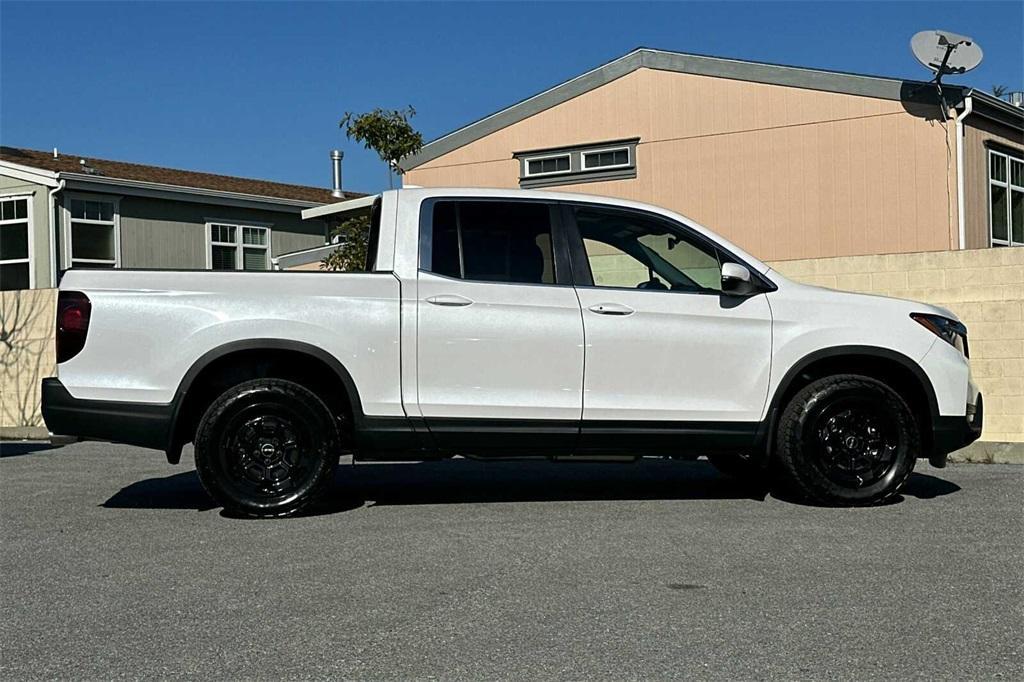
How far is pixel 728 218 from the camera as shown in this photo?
1694 centimetres

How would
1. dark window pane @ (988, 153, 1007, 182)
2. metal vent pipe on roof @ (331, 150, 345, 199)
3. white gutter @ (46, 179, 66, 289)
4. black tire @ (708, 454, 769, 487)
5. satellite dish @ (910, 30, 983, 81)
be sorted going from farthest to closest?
metal vent pipe on roof @ (331, 150, 345, 199) < white gutter @ (46, 179, 66, 289) < dark window pane @ (988, 153, 1007, 182) < satellite dish @ (910, 30, 983, 81) < black tire @ (708, 454, 769, 487)

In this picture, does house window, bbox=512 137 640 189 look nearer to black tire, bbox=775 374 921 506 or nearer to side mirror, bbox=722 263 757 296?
side mirror, bbox=722 263 757 296

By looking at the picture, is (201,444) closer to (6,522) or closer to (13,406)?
(6,522)

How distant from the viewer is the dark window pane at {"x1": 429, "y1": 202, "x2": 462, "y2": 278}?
693 cm

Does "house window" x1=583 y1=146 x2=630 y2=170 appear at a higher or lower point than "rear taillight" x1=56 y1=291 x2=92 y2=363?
higher

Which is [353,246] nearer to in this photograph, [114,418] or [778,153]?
[778,153]

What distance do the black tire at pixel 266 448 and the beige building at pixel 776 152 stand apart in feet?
35.9

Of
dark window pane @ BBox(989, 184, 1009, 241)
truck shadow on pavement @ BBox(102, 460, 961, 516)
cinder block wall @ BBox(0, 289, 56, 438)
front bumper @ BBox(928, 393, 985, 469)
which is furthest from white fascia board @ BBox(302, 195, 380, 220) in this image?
dark window pane @ BBox(989, 184, 1009, 241)

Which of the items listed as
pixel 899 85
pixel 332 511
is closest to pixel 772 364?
pixel 332 511

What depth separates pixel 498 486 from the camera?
819cm

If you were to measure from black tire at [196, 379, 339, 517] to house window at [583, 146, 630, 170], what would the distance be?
11776 millimetres

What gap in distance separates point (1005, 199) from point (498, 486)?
11.7 m

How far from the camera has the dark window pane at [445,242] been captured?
693 centimetres

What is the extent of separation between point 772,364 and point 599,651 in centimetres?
341
